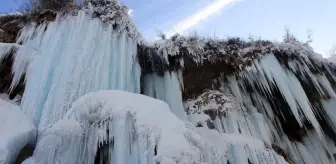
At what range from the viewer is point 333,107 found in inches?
310

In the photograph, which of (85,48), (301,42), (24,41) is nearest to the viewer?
(85,48)

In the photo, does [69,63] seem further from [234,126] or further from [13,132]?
[234,126]

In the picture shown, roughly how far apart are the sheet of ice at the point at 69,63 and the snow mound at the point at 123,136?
47.9 inches

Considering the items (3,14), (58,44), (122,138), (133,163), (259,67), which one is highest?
(3,14)

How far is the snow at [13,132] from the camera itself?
3.94 m

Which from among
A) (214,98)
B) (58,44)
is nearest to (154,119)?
(58,44)

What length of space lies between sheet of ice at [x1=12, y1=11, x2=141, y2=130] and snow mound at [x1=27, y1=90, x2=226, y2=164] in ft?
3.99

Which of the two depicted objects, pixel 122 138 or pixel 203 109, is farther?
pixel 203 109

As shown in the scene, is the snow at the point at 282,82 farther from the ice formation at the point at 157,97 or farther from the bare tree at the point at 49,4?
the bare tree at the point at 49,4

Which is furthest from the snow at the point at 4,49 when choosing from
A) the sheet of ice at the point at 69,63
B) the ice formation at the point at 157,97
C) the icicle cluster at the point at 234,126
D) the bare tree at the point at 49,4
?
the icicle cluster at the point at 234,126

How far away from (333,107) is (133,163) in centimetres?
654

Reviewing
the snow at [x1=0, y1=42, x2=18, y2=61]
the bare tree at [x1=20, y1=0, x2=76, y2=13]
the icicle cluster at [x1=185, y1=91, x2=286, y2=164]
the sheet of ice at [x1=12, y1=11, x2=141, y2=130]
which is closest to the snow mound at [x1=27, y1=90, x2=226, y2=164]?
the sheet of ice at [x1=12, y1=11, x2=141, y2=130]

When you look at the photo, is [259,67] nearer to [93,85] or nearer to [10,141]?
[93,85]

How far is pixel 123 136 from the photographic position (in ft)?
12.1
